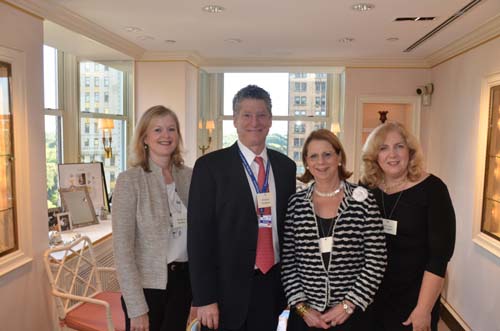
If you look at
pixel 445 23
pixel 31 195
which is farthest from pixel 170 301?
pixel 445 23

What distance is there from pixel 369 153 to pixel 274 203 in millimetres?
509

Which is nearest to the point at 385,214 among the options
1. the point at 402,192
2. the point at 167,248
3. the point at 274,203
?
the point at 402,192

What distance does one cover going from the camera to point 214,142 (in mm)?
7375

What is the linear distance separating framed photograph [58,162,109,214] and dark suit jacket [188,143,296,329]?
8.82ft

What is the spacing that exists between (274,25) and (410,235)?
94.1 inches

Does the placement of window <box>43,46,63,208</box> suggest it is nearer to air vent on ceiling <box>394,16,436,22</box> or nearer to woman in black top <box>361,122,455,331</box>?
air vent on ceiling <box>394,16,436,22</box>

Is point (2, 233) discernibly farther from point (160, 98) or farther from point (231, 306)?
point (160, 98)

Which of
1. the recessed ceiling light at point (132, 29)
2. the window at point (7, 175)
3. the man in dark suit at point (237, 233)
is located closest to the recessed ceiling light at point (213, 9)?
the recessed ceiling light at point (132, 29)

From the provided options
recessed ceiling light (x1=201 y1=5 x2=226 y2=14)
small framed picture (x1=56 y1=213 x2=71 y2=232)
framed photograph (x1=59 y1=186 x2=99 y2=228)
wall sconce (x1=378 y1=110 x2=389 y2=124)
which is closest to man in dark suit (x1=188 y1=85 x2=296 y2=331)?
recessed ceiling light (x1=201 y1=5 x2=226 y2=14)

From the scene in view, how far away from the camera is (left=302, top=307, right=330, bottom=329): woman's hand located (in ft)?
5.35

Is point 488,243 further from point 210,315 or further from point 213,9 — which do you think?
point 213,9

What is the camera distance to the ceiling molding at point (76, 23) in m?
2.71

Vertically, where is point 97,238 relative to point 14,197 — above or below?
below

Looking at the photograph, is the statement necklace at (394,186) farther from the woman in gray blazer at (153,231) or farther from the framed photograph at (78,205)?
the framed photograph at (78,205)
